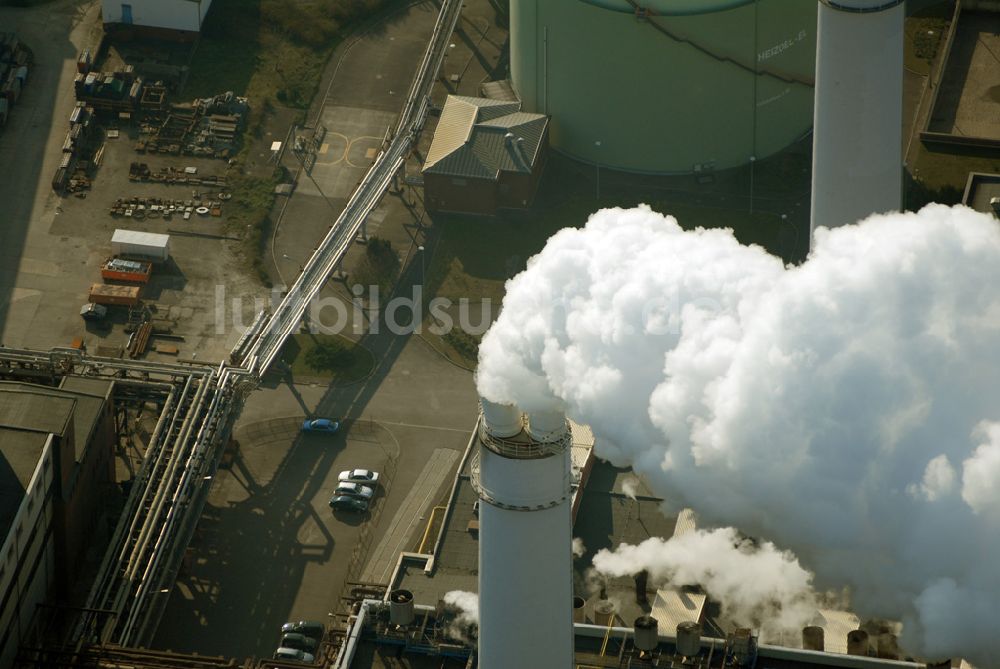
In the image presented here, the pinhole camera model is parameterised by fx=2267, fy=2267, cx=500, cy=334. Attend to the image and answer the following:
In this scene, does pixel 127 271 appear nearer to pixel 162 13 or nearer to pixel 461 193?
pixel 461 193

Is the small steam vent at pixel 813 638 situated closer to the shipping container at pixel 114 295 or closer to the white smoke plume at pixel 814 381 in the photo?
the white smoke plume at pixel 814 381

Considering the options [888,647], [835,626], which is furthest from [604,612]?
[888,647]

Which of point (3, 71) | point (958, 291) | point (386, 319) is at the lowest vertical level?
point (958, 291)

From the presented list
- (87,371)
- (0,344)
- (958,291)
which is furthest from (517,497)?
(0,344)

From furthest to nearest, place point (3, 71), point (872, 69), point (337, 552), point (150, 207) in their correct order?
point (3, 71) → point (150, 207) → point (337, 552) → point (872, 69)

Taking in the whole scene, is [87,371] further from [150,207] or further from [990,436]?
[990,436]

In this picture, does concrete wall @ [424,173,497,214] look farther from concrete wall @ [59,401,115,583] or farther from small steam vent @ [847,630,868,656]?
small steam vent @ [847,630,868,656]

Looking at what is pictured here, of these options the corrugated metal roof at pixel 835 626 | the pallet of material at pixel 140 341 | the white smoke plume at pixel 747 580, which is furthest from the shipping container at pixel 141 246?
the corrugated metal roof at pixel 835 626

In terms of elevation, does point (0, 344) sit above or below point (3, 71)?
below
